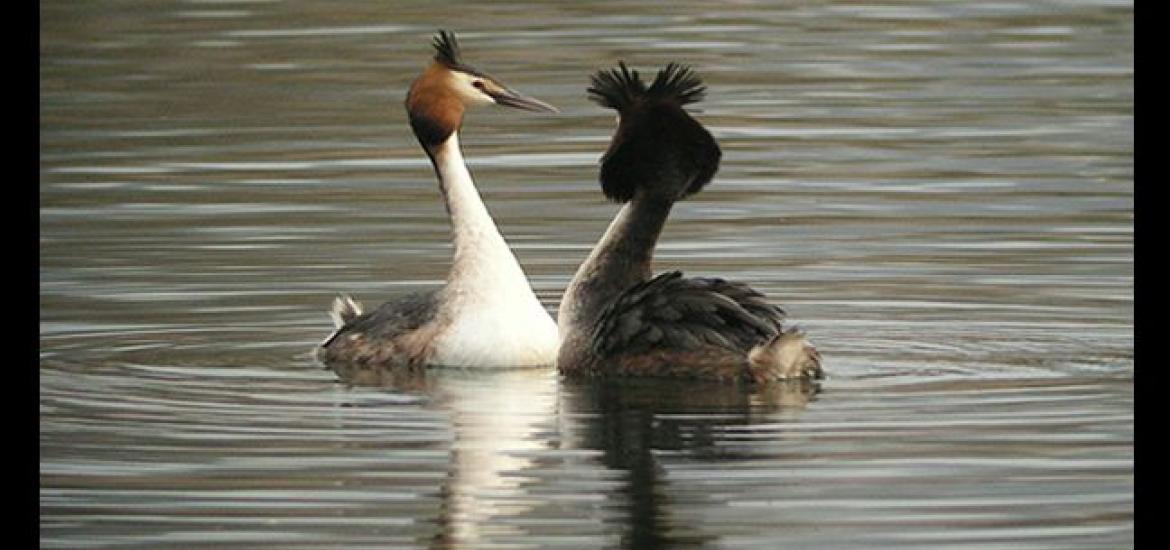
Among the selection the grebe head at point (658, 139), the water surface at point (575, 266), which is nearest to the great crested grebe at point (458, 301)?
the water surface at point (575, 266)

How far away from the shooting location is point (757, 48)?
2753cm

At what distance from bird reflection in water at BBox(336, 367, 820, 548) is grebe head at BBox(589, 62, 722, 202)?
896 millimetres

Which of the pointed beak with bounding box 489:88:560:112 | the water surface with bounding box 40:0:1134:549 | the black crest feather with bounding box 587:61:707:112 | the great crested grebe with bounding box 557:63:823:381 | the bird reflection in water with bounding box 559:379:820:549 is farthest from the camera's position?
the pointed beak with bounding box 489:88:560:112

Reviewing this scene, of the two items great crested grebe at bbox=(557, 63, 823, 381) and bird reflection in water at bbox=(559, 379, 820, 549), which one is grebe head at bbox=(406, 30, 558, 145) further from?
bird reflection in water at bbox=(559, 379, 820, 549)

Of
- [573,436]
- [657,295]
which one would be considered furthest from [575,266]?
[573,436]

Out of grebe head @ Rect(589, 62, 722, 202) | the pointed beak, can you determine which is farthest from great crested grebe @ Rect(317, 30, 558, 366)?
grebe head @ Rect(589, 62, 722, 202)

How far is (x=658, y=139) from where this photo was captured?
14.3 meters

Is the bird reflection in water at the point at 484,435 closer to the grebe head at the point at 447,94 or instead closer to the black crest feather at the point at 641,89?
the grebe head at the point at 447,94

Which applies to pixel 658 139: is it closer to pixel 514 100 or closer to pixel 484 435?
pixel 514 100

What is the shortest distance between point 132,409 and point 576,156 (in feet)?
27.3

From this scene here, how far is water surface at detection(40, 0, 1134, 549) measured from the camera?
11234 millimetres

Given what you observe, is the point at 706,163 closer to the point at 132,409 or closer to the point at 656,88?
the point at 656,88

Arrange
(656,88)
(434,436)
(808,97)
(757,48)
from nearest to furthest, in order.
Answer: (434,436) < (656,88) < (808,97) < (757,48)

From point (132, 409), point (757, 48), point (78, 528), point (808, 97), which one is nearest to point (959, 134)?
point (808, 97)
